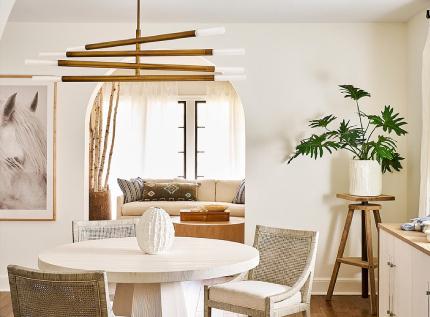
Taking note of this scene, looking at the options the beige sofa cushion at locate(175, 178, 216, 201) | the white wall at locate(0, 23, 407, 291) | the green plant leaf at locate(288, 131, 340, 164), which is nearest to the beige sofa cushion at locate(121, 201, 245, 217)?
the beige sofa cushion at locate(175, 178, 216, 201)

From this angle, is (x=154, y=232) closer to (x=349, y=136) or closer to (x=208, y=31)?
(x=208, y=31)

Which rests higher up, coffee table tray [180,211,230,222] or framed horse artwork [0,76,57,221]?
framed horse artwork [0,76,57,221]

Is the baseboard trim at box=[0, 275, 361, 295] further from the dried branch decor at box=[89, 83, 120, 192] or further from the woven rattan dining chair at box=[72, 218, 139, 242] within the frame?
the dried branch decor at box=[89, 83, 120, 192]

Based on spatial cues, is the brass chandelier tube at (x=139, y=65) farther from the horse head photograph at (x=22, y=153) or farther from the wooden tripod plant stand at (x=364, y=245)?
the horse head photograph at (x=22, y=153)

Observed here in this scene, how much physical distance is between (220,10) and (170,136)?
4.54 metres

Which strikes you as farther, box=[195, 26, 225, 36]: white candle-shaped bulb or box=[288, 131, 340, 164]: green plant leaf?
box=[288, 131, 340, 164]: green plant leaf

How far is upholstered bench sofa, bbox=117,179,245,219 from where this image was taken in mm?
8383

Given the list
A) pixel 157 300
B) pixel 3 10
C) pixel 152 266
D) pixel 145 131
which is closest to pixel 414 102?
pixel 157 300

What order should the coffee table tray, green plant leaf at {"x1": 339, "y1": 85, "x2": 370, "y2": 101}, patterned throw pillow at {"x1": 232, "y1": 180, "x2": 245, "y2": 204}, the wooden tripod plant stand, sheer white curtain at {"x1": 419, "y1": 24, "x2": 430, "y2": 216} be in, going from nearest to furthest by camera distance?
sheer white curtain at {"x1": 419, "y1": 24, "x2": 430, "y2": 216}
the wooden tripod plant stand
green plant leaf at {"x1": 339, "y1": 85, "x2": 370, "y2": 101}
the coffee table tray
patterned throw pillow at {"x1": 232, "y1": 180, "x2": 245, "y2": 204}

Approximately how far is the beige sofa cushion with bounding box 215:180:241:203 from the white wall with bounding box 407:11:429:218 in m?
3.66

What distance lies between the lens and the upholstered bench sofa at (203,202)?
8.38 m

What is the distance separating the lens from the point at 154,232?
11.3ft

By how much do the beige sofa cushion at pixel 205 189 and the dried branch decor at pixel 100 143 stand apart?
107 centimetres

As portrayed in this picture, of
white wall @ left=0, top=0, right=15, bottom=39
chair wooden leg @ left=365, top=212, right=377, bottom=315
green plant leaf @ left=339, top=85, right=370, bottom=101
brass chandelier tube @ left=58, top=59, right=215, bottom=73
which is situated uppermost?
white wall @ left=0, top=0, right=15, bottom=39
